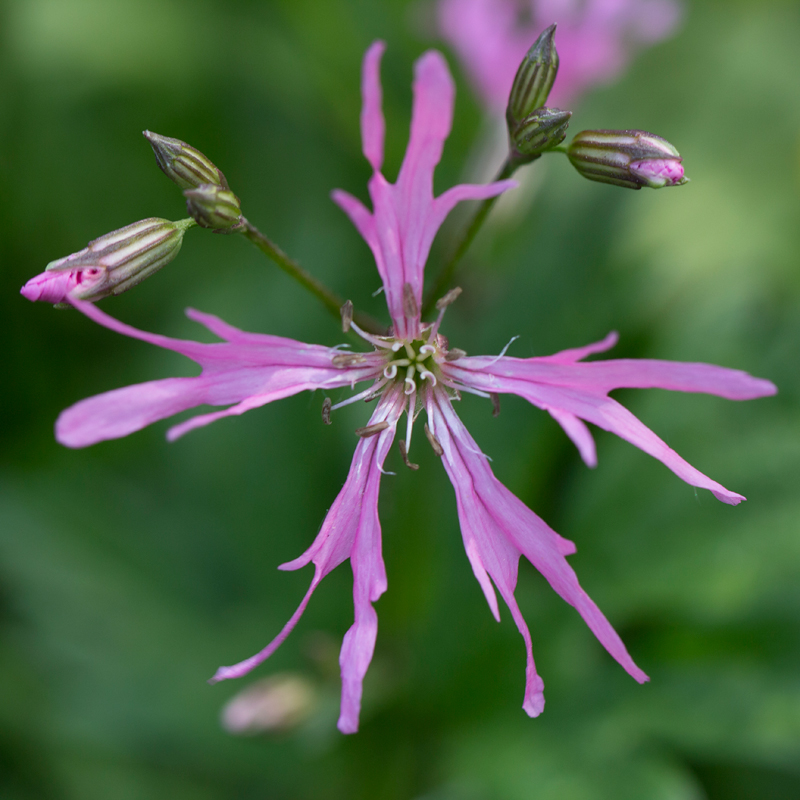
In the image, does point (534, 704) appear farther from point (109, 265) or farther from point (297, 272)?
point (109, 265)

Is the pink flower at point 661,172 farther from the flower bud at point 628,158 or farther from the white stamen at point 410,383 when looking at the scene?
the white stamen at point 410,383

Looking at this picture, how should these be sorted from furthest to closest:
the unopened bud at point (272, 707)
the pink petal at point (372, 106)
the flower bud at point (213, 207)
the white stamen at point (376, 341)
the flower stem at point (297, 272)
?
the unopened bud at point (272, 707) → the white stamen at point (376, 341) → the flower stem at point (297, 272) → the flower bud at point (213, 207) → the pink petal at point (372, 106)

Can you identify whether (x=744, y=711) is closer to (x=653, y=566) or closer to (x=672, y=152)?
(x=653, y=566)

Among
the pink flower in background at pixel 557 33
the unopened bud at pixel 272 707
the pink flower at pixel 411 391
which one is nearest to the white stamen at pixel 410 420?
the pink flower at pixel 411 391

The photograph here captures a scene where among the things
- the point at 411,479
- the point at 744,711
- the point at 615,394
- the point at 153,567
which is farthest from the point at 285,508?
the point at 744,711

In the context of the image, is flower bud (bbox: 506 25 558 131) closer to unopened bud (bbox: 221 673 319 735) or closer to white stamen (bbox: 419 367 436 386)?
white stamen (bbox: 419 367 436 386)

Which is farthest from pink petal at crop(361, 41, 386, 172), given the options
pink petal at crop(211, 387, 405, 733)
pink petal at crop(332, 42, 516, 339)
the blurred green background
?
the blurred green background
